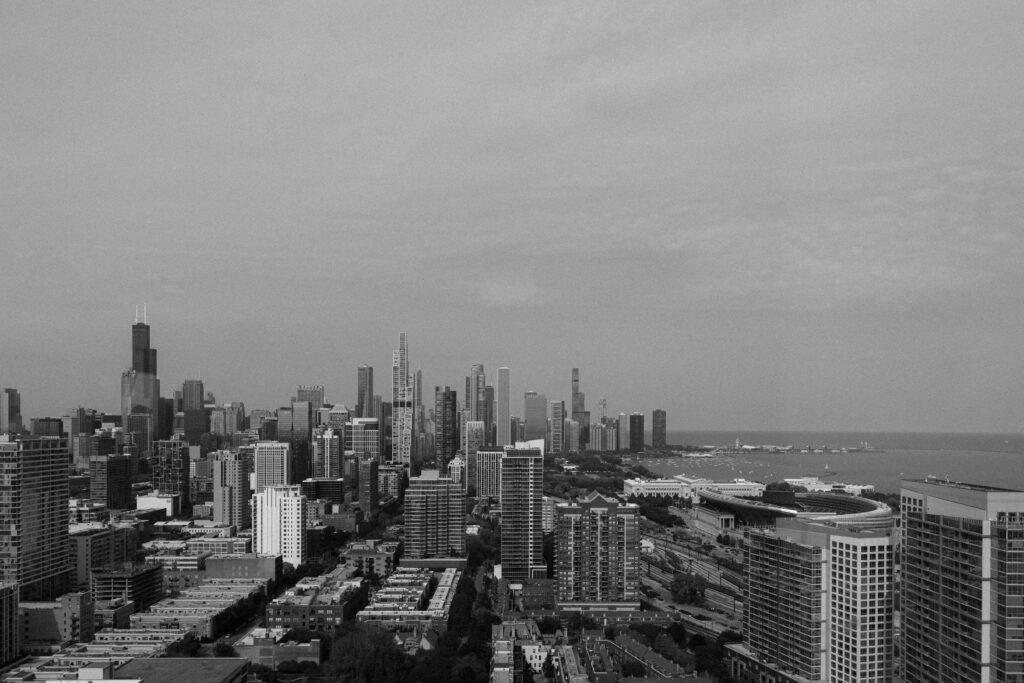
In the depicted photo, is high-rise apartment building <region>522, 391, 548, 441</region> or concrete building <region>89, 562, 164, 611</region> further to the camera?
high-rise apartment building <region>522, 391, 548, 441</region>

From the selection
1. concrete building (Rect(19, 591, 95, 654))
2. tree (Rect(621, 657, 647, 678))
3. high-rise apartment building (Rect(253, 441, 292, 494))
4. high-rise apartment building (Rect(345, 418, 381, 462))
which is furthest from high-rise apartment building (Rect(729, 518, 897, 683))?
high-rise apartment building (Rect(345, 418, 381, 462))

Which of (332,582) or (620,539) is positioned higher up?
(620,539)

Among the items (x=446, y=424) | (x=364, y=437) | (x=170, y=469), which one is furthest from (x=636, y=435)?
(x=170, y=469)

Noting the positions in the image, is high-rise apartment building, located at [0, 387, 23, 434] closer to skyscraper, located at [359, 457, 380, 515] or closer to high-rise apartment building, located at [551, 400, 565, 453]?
skyscraper, located at [359, 457, 380, 515]

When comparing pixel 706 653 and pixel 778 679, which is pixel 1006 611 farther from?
pixel 706 653

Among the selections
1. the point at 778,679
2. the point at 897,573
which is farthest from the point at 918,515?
the point at 778,679

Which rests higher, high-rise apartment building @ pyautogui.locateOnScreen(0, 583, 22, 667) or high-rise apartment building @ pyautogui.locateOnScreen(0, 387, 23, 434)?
high-rise apartment building @ pyautogui.locateOnScreen(0, 387, 23, 434)
